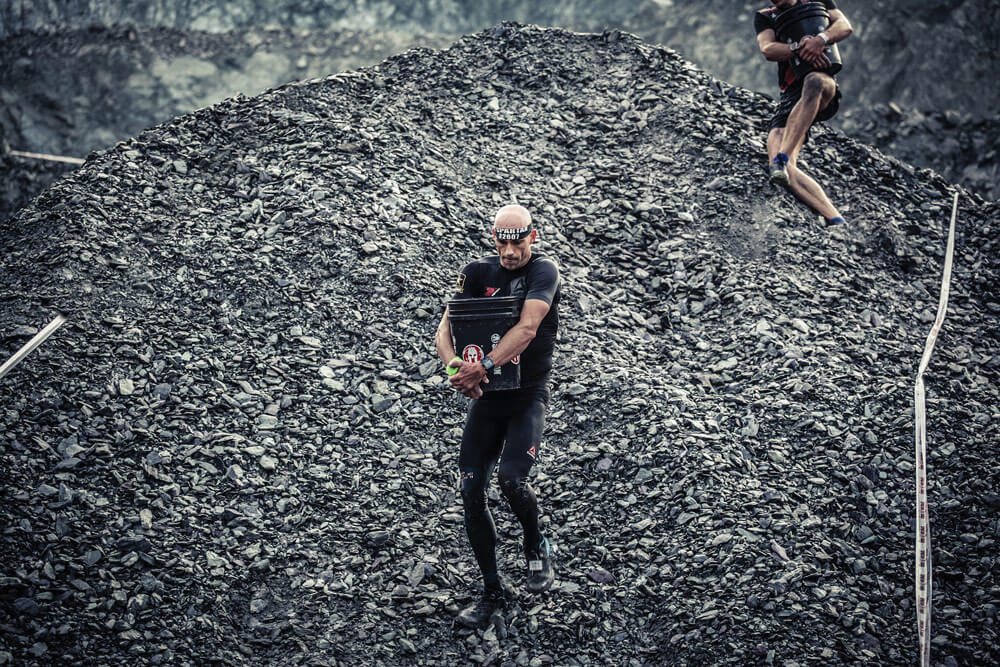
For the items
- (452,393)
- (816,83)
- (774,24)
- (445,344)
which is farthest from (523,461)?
(774,24)

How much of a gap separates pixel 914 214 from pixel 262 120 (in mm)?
7941

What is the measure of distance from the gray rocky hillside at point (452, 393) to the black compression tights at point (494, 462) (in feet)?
1.83

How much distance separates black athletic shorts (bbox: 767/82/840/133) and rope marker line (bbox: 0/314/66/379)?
7.80m

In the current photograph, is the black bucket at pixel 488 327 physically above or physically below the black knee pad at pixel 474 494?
above

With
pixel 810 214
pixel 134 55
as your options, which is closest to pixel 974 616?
pixel 810 214

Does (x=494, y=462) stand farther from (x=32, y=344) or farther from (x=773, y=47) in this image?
(x=773, y=47)

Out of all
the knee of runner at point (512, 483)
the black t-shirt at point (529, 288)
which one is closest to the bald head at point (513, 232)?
the black t-shirt at point (529, 288)

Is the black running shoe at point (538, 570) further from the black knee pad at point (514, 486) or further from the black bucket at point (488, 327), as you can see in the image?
the black bucket at point (488, 327)

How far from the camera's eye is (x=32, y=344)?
6.68m

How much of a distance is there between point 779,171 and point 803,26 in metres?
1.61

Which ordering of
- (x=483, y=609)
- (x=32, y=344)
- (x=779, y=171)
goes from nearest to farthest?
(x=483, y=609), (x=32, y=344), (x=779, y=171)

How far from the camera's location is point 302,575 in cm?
544

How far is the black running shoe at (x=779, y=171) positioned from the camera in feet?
29.8

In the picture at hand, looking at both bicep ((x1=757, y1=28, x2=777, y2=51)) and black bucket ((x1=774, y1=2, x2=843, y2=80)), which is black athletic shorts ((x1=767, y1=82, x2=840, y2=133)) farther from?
bicep ((x1=757, y1=28, x2=777, y2=51))
